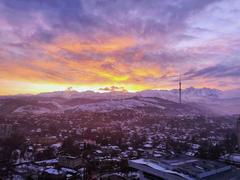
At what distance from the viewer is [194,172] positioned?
38.1 feet

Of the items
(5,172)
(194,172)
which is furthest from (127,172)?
(5,172)

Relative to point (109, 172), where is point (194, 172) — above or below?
above

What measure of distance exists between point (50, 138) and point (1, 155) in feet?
23.9

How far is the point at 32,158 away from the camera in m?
18.8

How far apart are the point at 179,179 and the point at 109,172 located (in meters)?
5.40

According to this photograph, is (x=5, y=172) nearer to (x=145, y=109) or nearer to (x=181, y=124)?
(x=181, y=124)

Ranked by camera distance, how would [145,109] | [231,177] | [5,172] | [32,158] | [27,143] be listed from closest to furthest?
[231,177]
[5,172]
[32,158]
[27,143]
[145,109]

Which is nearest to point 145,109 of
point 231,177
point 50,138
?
point 50,138

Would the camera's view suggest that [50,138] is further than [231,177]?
Yes

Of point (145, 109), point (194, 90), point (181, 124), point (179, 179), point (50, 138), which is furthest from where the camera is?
point (194, 90)

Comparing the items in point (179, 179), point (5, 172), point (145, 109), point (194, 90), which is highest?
point (194, 90)

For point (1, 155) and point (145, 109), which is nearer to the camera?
point (1, 155)

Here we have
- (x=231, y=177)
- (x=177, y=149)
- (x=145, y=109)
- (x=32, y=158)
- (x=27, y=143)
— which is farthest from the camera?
(x=145, y=109)

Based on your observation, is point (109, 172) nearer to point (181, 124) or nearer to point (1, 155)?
point (1, 155)
